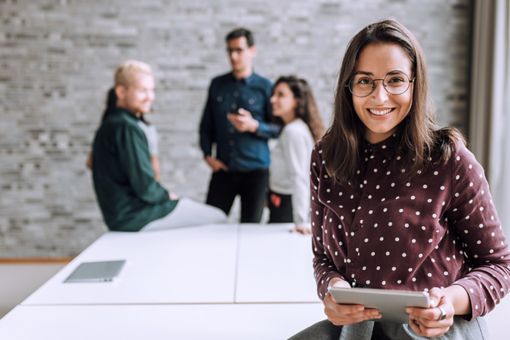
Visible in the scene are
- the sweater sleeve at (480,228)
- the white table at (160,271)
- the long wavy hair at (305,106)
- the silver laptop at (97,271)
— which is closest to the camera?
the sweater sleeve at (480,228)

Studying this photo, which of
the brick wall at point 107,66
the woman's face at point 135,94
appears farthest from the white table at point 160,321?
the brick wall at point 107,66

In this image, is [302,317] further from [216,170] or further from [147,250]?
[216,170]

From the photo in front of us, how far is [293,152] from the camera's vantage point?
2.71 m

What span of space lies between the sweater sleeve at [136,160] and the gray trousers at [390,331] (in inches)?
64.3

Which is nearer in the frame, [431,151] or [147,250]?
[431,151]

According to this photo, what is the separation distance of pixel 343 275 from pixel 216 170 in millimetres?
2454

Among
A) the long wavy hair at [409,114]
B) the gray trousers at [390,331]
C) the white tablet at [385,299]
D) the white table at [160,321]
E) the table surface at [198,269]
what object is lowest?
the table surface at [198,269]

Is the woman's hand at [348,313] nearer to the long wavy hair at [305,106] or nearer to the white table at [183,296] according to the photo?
the white table at [183,296]

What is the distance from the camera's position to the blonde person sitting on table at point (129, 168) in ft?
8.64

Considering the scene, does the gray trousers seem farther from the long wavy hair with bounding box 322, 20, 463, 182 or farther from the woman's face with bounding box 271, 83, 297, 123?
the woman's face with bounding box 271, 83, 297, 123

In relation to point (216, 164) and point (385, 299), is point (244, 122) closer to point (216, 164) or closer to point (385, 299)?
point (216, 164)

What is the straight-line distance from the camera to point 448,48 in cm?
424

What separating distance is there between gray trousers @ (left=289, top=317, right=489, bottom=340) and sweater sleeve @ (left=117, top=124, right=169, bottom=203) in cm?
163

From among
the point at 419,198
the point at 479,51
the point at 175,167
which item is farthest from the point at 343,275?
the point at 479,51
